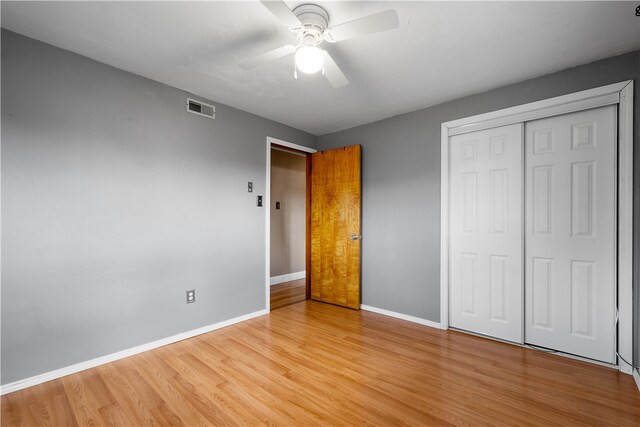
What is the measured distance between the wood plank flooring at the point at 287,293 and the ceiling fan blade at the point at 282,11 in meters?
3.23

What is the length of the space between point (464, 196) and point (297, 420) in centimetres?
254

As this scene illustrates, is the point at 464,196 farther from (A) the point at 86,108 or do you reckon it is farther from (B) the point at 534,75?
(A) the point at 86,108

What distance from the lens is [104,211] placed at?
2.39 metres

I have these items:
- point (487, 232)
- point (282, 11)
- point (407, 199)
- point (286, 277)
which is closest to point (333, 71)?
point (282, 11)

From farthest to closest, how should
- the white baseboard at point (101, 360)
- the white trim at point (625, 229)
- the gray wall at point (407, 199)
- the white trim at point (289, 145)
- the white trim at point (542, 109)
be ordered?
1. the white trim at point (289, 145)
2. the gray wall at point (407, 199)
3. the white trim at point (542, 109)
4. the white trim at point (625, 229)
5. the white baseboard at point (101, 360)

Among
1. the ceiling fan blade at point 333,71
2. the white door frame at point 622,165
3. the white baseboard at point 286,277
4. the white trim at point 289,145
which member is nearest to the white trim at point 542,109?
the white door frame at point 622,165

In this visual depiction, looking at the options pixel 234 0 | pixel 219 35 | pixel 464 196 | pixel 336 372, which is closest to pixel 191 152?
pixel 219 35

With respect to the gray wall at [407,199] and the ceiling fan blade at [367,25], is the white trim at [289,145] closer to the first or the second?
the gray wall at [407,199]

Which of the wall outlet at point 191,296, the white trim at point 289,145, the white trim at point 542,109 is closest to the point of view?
the white trim at point 542,109

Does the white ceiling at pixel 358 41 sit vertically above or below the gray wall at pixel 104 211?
above

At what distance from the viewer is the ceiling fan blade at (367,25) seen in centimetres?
147

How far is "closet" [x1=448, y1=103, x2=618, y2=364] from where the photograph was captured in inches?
92.2

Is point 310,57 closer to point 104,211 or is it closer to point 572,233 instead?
point 104,211

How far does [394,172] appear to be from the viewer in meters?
3.58
